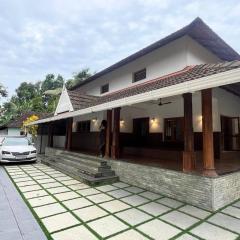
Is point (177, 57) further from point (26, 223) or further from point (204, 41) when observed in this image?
point (26, 223)

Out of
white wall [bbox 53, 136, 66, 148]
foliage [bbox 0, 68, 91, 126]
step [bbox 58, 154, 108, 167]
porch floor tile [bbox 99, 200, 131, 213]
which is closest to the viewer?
porch floor tile [bbox 99, 200, 131, 213]

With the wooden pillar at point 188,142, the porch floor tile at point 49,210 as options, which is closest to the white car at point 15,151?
the porch floor tile at point 49,210

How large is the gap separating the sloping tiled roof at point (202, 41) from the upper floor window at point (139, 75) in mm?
726

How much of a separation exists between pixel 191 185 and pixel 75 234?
3004mm

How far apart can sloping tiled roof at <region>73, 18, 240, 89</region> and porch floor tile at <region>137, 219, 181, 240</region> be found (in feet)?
22.2

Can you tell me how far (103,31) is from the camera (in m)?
16.8

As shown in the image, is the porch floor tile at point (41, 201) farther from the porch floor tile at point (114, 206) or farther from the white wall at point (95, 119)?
the white wall at point (95, 119)

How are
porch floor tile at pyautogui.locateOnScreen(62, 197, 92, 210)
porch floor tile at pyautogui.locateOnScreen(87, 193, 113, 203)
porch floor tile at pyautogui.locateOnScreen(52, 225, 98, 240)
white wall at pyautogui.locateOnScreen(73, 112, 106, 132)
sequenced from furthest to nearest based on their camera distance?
white wall at pyautogui.locateOnScreen(73, 112, 106, 132) < porch floor tile at pyautogui.locateOnScreen(87, 193, 113, 203) < porch floor tile at pyautogui.locateOnScreen(62, 197, 92, 210) < porch floor tile at pyautogui.locateOnScreen(52, 225, 98, 240)

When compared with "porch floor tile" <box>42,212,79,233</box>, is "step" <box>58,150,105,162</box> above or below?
above

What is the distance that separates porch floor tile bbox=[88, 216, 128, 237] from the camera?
11.6ft

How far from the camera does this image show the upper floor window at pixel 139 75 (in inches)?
412

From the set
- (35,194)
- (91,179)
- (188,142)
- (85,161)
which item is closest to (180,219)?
(188,142)

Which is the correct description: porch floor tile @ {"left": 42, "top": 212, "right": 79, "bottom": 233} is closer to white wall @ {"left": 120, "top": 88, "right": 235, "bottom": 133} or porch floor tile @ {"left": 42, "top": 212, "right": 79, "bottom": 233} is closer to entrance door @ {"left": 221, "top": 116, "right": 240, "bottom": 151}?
white wall @ {"left": 120, "top": 88, "right": 235, "bottom": 133}

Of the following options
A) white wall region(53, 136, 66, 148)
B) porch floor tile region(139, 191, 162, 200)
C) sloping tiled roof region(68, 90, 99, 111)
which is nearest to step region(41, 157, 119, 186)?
porch floor tile region(139, 191, 162, 200)
